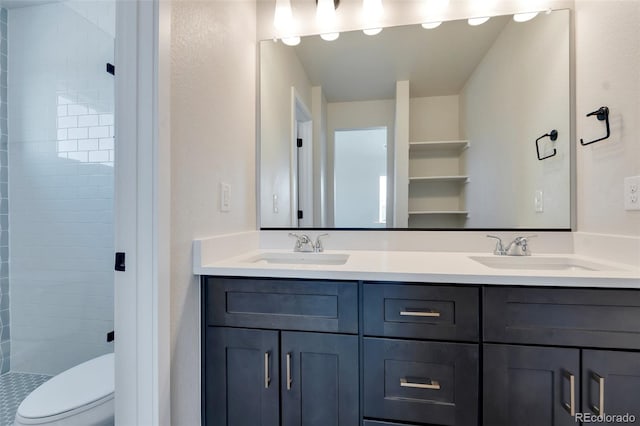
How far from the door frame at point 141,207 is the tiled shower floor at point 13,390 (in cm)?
120

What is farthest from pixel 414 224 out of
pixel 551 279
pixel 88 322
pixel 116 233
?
pixel 88 322

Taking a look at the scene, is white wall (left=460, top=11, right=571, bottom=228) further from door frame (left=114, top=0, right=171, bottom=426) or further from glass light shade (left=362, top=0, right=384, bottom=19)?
door frame (left=114, top=0, right=171, bottom=426)

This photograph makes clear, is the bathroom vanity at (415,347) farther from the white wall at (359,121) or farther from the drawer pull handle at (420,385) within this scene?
the white wall at (359,121)

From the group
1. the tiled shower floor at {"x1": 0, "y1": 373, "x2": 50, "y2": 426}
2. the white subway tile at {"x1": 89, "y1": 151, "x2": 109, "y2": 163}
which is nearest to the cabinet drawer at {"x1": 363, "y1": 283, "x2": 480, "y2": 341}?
the white subway tile at {"x1": 89, "y1": 151, "x2": 109, "y2": 163}

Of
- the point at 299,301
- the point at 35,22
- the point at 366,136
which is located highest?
the point at 35,22

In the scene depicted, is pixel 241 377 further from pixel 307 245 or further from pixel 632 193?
pixel 632 193

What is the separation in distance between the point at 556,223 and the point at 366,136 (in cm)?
102

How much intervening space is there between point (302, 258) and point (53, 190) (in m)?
1.65

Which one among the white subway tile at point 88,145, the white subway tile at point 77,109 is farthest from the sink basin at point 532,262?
the white subway tile at point 77,109

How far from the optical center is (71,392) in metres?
1.14

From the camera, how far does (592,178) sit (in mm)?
1211

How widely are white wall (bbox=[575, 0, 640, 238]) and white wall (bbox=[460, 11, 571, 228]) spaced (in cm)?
6

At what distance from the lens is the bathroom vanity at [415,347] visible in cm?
83

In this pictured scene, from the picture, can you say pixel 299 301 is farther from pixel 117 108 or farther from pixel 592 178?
pixel 592 178
